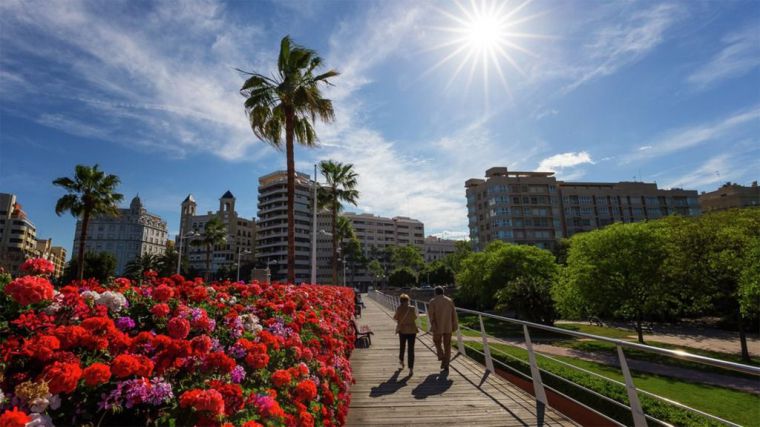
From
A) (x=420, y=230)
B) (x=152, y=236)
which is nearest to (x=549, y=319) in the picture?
(x=420, y=230)

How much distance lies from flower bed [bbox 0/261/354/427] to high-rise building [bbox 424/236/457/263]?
151 m

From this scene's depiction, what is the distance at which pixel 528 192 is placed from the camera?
88312 mm

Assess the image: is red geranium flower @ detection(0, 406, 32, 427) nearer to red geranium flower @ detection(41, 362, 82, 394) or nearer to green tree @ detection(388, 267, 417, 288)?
red geranium flower @ detection(41, 362, 82, 394)

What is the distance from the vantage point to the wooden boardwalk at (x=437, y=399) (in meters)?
5.14

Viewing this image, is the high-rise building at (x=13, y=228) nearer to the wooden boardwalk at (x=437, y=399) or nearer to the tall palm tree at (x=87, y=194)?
the tall palm tree at (x=87, y=194)

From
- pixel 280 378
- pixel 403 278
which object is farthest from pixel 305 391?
pixel 403 278

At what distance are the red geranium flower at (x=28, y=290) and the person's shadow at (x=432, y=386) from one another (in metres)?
5.42

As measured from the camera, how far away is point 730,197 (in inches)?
3981

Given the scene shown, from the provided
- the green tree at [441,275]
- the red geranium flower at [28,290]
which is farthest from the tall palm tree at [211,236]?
the red geranium flower at [28,290]

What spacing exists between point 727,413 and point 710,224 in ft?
62.3

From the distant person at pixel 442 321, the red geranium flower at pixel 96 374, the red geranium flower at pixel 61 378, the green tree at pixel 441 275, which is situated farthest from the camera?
the green tree at pixel 441 275

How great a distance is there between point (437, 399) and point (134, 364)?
17.2ft

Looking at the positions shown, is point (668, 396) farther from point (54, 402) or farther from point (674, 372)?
point (54, 402)

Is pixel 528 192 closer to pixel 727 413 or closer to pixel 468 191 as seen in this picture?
pixel 468 191
